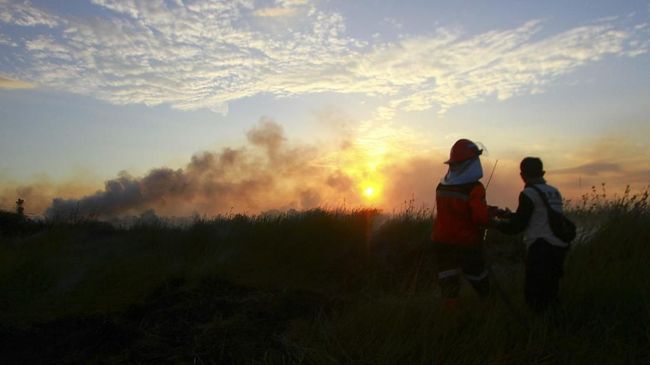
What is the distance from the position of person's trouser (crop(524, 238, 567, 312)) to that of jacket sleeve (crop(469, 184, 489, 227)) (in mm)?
533

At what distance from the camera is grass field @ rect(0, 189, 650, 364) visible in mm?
4559

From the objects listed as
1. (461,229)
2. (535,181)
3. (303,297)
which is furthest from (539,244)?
(303,297)

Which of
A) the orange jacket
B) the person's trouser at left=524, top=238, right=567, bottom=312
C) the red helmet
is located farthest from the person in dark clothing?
the red helmet

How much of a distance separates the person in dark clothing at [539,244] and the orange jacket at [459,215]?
0.44m

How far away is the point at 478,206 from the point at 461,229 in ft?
1.20

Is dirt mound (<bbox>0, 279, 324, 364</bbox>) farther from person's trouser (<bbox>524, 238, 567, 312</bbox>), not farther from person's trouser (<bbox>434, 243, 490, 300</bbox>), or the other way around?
person's trouser (<bbox>524, 238, 567, 312</bbox>)

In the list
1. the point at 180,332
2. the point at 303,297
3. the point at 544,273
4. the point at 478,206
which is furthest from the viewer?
the point at 303,297

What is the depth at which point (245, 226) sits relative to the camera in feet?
39.6

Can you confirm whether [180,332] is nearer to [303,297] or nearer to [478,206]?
[303,297]

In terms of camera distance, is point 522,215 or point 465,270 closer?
point 522,215

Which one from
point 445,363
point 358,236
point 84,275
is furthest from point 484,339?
point 84,275

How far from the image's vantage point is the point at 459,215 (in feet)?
19.0

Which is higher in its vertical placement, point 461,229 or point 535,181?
point 535,181

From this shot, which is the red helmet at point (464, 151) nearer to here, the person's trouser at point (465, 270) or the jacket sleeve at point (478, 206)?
the jacket sleeve at point (478, 206)
